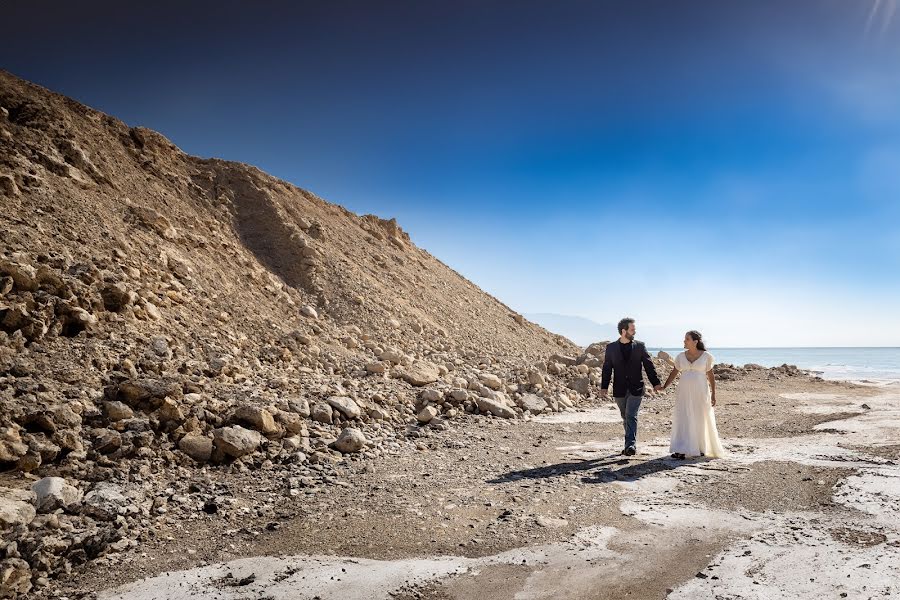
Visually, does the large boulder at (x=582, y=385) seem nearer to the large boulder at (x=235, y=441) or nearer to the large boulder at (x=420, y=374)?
the large boulder at (x=420, y=374)

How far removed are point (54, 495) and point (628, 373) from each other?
6474 mm

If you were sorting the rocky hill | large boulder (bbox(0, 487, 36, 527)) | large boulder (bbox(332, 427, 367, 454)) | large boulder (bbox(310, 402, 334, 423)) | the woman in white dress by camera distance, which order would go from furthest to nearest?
1. large boulder (bbox(310, 402, 334, 423))
2. the woman in white dress
3. large boulder (bbox(332, 427, 367, 454))
4. the rocky hill
5. large boulder (bbox(0, 487, 36, 527))

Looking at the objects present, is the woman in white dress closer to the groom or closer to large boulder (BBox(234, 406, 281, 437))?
the groom

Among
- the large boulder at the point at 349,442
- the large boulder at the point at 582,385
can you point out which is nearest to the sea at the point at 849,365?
the large boulder at the point at 582,385

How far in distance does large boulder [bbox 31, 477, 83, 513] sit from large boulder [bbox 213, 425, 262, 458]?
1422 mm

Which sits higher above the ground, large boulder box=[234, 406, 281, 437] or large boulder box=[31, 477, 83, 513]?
large boulder box=[234, 406, 281, 437]

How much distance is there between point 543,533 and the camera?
4293mm

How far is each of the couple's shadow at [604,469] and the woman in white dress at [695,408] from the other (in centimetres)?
20

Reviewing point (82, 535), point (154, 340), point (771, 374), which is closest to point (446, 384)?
point (154, 340)

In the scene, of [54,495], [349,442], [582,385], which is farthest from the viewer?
[582,385]

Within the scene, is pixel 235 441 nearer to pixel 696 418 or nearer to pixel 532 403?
pixel 696 418

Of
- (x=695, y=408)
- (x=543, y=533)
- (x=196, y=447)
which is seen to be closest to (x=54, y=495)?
(x=196, y=447)

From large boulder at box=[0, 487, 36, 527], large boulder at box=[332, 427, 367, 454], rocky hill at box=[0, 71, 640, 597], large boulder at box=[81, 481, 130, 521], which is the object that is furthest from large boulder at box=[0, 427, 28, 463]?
large boulder at box=[332, 427, 367, 454]

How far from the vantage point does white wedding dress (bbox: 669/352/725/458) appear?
22.5ft
